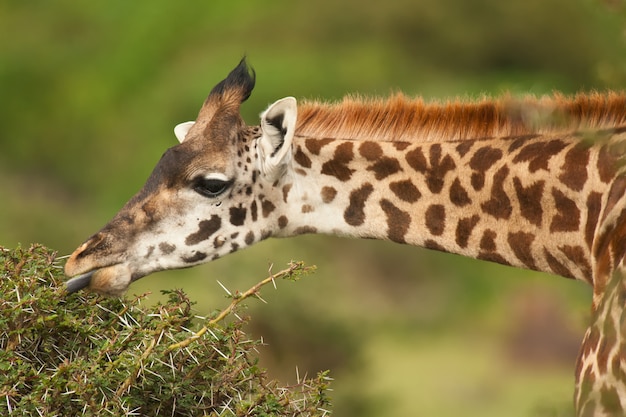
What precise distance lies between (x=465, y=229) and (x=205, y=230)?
72.4 inches

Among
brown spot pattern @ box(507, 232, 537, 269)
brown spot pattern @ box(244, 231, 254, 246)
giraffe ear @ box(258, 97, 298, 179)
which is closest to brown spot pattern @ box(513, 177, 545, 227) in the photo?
brown spot pattern @ box(507, 232, 537, 269)

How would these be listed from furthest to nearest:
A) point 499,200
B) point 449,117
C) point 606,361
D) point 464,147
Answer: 1. point 449,117
2. point 464,147
3. point 499,200
4. point 606,361

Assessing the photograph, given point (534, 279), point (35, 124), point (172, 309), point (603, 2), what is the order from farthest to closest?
1. point (35, 124)
2. point (534, 279)
3. point (172, 309)
4. point (603, 2)

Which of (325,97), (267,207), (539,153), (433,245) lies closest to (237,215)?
(267,207)

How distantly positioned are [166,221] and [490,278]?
18347 mm

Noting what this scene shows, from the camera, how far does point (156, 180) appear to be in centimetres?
877

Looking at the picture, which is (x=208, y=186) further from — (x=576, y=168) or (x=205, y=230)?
(x=576, y=168)

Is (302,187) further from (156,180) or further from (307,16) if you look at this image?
(307,16)

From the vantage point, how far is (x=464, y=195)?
8.45 metres

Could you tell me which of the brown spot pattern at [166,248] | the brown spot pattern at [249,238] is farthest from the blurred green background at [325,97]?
the brown spot pattern at [166,248]

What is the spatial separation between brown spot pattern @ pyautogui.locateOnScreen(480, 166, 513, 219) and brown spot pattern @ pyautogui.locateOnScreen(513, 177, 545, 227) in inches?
3.8

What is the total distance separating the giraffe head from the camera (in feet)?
28.3

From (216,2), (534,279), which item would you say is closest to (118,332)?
(534,279)

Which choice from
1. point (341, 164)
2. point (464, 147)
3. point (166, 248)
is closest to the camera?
point (464, 147)
